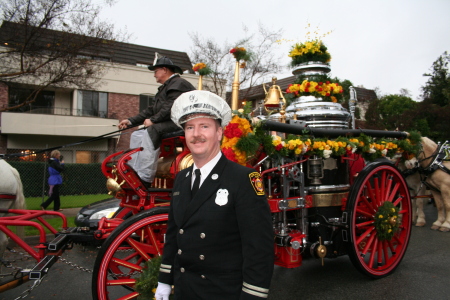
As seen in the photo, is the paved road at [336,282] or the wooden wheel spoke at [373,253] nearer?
the paved road at [336,282]

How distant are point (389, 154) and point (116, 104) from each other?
18.9 metres

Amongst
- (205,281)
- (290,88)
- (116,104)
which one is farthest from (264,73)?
(205,281)

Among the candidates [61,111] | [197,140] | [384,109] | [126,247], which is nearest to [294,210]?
[126,247]

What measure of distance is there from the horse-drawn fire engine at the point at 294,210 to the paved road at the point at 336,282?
251mm

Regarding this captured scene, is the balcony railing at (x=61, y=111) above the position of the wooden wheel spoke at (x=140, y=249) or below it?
above

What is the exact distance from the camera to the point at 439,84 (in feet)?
75.8

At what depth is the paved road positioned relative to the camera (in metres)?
3.94

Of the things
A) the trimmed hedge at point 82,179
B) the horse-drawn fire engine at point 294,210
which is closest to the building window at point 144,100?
the trimmed hedge at point 82,179

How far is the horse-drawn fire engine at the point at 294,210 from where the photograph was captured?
3.17m

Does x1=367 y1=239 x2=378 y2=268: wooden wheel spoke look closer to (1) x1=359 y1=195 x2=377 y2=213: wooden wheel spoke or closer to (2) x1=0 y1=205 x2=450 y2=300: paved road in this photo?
(2) x1=0 y1=205 x2=450 y2=300: paved road

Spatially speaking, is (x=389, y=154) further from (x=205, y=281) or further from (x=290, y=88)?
(x=205, y=281)

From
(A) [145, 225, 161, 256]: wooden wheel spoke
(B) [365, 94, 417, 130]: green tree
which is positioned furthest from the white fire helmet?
(B) [365, 94, 417, 130]: green tree

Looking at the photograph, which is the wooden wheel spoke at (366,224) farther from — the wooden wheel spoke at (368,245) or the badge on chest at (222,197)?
the badge on chest at (222,197)

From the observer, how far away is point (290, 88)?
500 cm
